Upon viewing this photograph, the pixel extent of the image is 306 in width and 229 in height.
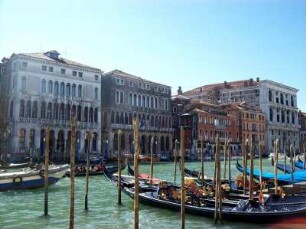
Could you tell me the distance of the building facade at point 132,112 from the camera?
26734 millimetres

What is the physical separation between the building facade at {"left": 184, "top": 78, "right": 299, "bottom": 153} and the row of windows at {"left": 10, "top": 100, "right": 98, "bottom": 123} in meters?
17.8

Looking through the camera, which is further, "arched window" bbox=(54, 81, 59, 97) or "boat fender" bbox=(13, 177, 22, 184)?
"arched window" bbox=(54, 81, 59, 97)

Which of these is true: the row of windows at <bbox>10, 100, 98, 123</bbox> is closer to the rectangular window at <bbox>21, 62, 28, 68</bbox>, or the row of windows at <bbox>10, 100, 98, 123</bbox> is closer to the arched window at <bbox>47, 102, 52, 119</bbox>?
the arched window at <bbox>47, 102, 52, 119</bbox>

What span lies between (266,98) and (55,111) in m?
23.7

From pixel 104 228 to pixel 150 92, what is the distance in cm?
2284

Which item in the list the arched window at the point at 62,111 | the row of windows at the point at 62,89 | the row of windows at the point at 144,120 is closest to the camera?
the row of windows at the point at 62,89

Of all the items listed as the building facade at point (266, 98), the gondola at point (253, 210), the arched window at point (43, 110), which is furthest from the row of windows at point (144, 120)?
the gondola at point (253, 210)

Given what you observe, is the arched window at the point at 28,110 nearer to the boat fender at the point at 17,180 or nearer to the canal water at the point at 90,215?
the boat fender at the point at 17,180

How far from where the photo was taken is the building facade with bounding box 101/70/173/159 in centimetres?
2673

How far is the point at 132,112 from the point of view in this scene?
28.0 m

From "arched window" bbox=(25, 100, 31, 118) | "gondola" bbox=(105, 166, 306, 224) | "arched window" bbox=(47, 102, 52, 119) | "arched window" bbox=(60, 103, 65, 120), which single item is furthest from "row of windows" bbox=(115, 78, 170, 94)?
"gondola" bbox=(105, 166, 306, 224)

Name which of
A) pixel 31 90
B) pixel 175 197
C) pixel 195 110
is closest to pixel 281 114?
pixel 195 110

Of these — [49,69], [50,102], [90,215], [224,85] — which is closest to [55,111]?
[50,102]

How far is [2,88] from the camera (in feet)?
73.8
